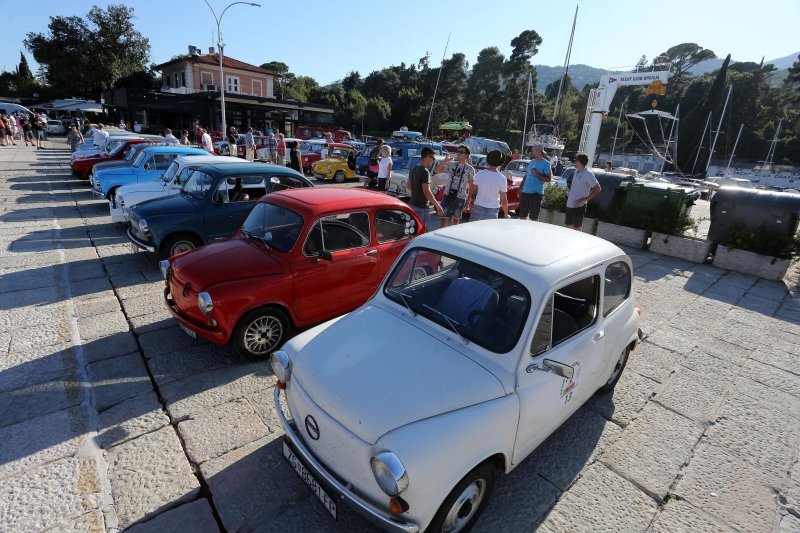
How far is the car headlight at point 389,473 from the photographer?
1.96 meters

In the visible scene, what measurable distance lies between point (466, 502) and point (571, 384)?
112 cm

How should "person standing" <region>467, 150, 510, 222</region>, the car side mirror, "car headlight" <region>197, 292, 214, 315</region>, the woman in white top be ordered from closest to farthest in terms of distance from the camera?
the car side mirror
"car headlight" <region>197, 292, 214, 315</region>
"person standing" <region>467, 150, 510, 222</region>
the woman in white top

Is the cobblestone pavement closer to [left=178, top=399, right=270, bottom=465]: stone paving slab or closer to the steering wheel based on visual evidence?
[left=178, top=399, right=270, bottom=465]: stone paving slab

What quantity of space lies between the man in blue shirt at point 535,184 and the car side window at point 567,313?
19.3 ft

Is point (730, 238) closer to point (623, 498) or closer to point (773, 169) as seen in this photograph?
point (623, 498)

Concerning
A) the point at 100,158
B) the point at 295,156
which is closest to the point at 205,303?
the point at 100,158

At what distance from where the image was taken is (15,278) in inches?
238

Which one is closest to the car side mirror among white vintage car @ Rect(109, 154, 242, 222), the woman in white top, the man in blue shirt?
the man in blue shirt

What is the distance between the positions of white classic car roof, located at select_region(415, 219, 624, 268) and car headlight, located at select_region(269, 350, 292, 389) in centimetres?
136

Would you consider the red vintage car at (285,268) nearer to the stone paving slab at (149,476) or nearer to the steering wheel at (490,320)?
the stone paving slab at (149,476)

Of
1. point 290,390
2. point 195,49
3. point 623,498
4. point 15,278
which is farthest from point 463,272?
point 195,49

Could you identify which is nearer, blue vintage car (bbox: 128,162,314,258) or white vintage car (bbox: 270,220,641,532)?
white vintage car (bbox: 270,220,641,532)

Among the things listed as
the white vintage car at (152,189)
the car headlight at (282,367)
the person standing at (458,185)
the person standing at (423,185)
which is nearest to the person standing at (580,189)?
the person standing at (458,185)

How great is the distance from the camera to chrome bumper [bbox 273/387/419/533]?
2.04 metres
